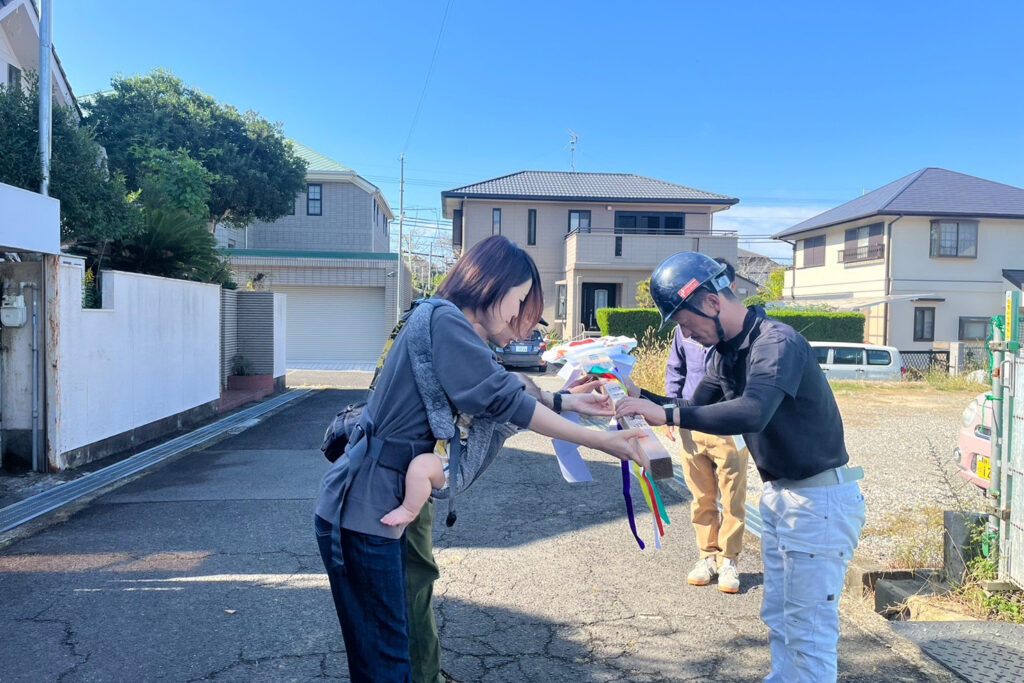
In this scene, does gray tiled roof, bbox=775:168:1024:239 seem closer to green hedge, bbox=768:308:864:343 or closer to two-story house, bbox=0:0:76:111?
green hedge, bbox=768:308:864:343

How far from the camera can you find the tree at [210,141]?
Answer: 19.0 meters

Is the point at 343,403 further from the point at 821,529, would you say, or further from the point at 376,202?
the point at 376,202

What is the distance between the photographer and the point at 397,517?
2.07 m

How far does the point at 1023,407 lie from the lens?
4.02m

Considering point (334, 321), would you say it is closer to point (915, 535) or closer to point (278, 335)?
point (278, 335)

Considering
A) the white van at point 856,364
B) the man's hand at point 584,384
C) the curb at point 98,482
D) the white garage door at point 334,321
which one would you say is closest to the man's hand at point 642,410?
the man's hand at point 584,384

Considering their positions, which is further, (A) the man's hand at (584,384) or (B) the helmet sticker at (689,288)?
(A) the man's hand at (584,384)

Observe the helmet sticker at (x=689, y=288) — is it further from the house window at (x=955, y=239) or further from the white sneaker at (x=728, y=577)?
the house window at (x=955, y=239)

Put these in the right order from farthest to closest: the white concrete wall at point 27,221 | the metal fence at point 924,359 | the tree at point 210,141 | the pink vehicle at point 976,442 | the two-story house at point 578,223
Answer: the two-story house at point 578,223 → the metal fence at point 924,359 → the tree at point 210,141 → the white concrete wall at point 27,221 → the pink vehicle at point 976,442

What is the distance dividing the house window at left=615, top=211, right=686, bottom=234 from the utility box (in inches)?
963

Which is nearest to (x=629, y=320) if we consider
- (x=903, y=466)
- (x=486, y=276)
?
(x=903, y=466)

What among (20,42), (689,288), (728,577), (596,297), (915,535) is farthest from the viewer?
(596,297)

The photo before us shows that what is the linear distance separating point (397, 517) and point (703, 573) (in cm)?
297

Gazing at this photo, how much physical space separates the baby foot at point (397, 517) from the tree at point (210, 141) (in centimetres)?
1739
